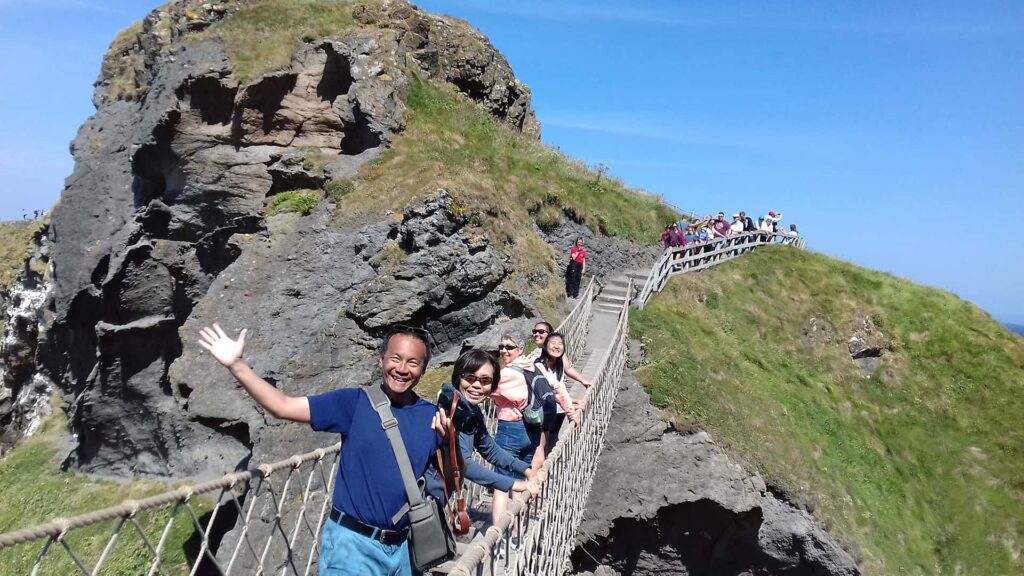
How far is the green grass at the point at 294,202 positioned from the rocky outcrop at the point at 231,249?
27 cm

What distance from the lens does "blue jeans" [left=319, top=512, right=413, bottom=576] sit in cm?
291

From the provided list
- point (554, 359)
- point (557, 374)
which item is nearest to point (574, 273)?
point (557, 374)

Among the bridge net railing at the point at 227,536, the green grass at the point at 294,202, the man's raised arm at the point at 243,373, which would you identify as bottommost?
the bridge net railing at the point at 227,536

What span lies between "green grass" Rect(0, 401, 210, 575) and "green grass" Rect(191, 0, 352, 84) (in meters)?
10.3

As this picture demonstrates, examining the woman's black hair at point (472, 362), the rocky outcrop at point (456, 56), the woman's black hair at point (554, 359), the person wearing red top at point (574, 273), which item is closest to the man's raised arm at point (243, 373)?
the woman's black hair at point (472, 362)

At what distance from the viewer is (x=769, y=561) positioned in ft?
36.8

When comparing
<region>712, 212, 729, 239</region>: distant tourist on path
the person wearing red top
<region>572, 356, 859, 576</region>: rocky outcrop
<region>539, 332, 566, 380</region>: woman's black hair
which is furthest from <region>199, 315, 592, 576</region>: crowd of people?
<region>712, 212, 729, 239</region>: distant tourist on path

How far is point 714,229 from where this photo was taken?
21906 mm

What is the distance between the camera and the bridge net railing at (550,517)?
11.3ft

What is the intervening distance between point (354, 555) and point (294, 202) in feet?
39.5

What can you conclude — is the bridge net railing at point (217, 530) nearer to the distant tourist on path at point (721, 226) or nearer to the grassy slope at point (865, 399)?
the grassy slope at point (865, 399)

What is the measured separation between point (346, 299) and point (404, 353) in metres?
8.88

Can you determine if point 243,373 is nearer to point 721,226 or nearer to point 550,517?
point 550,517

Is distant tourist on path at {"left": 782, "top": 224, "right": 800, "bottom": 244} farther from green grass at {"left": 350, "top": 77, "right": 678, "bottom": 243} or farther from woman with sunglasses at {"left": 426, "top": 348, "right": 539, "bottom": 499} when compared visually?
woman with sunglasses at {"left": 426, "top": 348, "right": 539, "bottom": 499}
